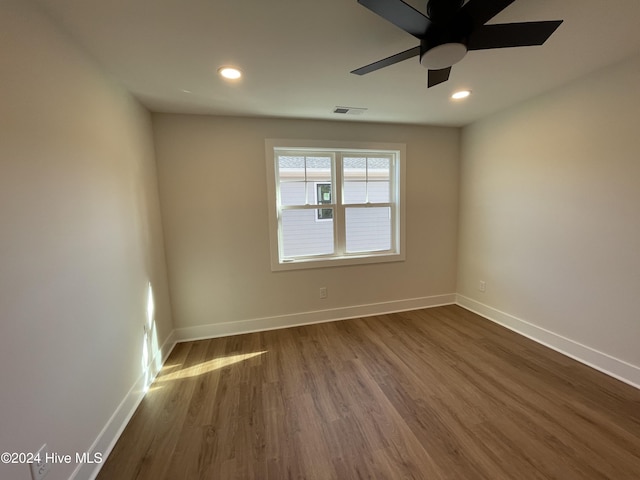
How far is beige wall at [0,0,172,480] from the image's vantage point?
3.42 ft

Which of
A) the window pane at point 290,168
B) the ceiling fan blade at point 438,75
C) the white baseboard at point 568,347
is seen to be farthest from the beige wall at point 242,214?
the ceiling fan blade at point 438,75

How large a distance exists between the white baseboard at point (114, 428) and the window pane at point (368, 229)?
95.8 inches

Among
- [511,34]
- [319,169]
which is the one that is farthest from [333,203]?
[511,34]

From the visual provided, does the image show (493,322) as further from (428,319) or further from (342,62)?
(342,62)

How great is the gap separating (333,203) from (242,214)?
109cm

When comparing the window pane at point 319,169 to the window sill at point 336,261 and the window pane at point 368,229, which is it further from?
the window sill at point 336,261

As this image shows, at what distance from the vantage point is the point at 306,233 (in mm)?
3195

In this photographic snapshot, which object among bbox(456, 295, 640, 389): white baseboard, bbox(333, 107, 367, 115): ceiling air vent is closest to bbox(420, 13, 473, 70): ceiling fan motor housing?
bbox(333, 107, 367, 115): ceiling air vent

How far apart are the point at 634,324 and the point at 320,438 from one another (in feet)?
8.00

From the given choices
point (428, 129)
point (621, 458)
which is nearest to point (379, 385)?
point (621, 458)

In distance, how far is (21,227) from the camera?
1.09m

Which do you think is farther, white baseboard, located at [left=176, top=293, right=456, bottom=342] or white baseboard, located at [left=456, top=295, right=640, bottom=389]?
white baseboard, located at [left=176, top=293, right=456, bottom=342]

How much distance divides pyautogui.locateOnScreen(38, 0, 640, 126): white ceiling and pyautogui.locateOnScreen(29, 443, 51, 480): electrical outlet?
201 centimetres

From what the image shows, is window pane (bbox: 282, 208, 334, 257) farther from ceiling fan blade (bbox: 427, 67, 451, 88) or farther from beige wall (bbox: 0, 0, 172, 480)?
ceiling fan blade (bbox: 427, 67, 451, 88)
